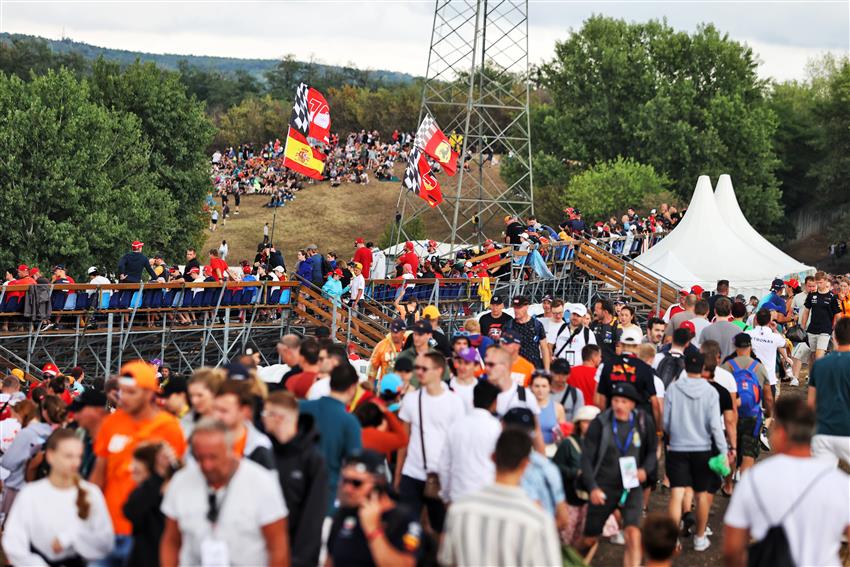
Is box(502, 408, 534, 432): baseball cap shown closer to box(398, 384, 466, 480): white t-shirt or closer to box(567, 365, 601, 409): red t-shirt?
box(398, 384, 466, 480): white t-shirt

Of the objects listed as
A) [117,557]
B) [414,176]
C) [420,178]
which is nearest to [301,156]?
[414,176]

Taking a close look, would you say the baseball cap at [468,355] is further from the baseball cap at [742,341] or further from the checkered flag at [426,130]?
the checkered flag at [426,130]

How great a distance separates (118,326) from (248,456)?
691 inches

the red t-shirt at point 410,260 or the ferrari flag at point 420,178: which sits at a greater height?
the ferrari flag at point 420,178

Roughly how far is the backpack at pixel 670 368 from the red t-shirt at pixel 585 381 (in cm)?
81

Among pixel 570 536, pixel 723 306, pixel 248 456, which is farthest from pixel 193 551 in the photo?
pixel 723 306

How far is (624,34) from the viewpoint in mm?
71562

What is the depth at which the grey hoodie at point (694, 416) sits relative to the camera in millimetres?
10969

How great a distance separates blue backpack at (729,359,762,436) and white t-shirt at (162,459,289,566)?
7445mm

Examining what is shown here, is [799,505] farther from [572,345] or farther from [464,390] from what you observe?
[572,345]

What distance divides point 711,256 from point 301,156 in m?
14.2

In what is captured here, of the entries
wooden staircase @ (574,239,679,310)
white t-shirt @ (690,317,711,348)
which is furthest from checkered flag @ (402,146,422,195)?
white t-shirt @ (690,317,711,348)

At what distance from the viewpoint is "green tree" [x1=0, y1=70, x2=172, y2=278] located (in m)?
41.1

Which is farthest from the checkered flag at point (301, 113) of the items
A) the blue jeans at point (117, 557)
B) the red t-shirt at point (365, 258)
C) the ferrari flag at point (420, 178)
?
the blue jeans at point (117, 557)
